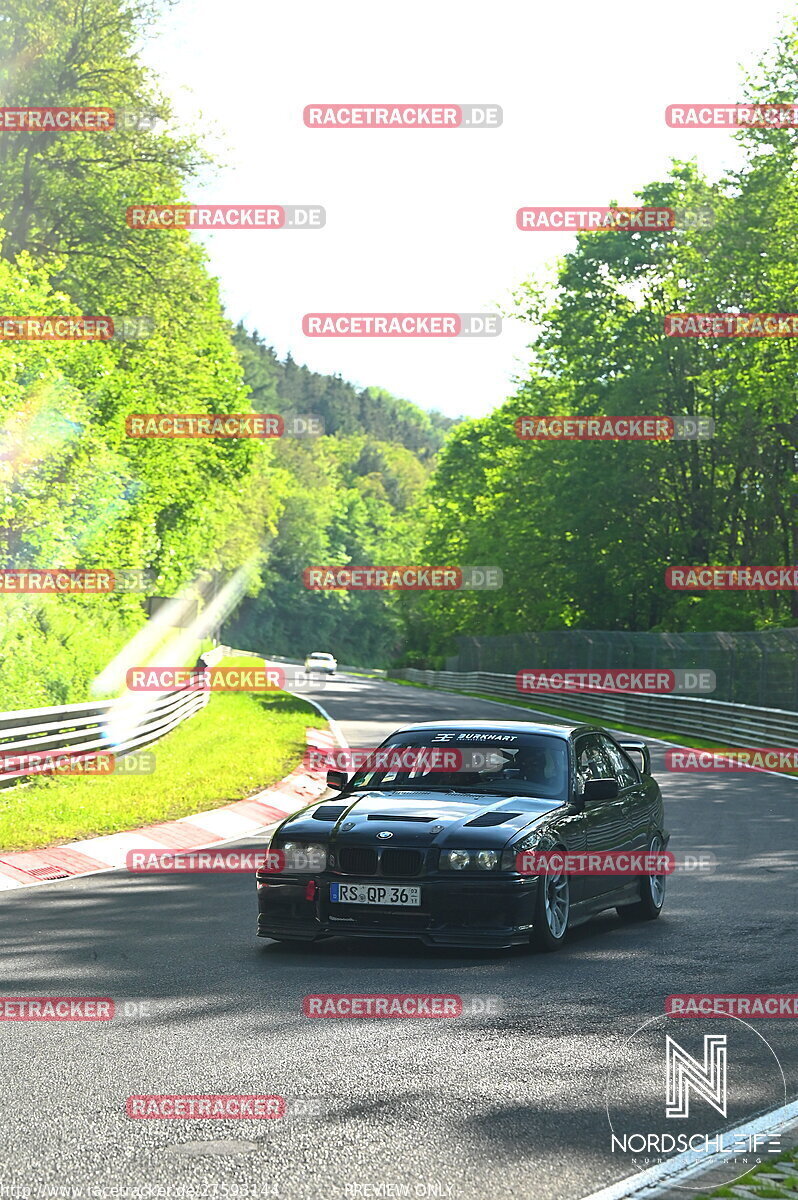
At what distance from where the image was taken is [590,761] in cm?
1035

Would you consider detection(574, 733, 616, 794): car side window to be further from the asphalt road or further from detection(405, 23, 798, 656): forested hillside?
detection(405, 23, 798, 656): forested hillside

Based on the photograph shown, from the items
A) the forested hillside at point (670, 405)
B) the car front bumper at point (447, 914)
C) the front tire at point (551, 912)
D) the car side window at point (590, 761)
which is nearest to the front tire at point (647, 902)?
the car side window at point (590, 761)

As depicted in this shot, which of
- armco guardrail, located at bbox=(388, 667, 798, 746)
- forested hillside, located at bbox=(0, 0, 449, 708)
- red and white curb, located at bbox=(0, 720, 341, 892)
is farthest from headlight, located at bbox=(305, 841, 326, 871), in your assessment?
armco guardrail, located at bbox=(388, 667, 798, 746)

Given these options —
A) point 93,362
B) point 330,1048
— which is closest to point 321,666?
point 93,362

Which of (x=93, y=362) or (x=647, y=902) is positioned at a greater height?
(x=93, y=362)

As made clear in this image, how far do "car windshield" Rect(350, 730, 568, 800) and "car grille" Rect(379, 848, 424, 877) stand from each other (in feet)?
3.75

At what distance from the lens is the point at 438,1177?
4656 millimetres

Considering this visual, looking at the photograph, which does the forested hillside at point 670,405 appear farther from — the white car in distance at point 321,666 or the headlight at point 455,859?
the headlight at point 455,859

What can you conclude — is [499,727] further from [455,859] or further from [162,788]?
[162,788]

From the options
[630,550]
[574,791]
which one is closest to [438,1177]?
[574,791]

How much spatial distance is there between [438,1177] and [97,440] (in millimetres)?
29560

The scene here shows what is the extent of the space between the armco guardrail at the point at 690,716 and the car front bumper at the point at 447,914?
20445 millimetres

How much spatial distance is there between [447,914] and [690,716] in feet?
90.3

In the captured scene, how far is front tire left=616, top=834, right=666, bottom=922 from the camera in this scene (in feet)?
34.5
